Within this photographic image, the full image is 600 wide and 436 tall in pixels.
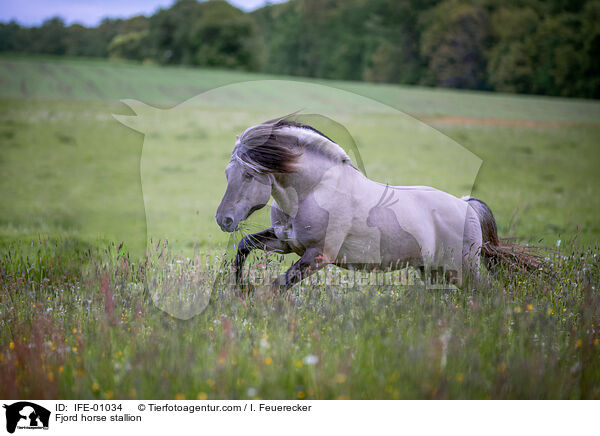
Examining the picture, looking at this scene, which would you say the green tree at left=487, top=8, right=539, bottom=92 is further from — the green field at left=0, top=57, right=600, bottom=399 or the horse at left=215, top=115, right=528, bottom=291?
the horse at left=215, top=115, right=528, bottom=291

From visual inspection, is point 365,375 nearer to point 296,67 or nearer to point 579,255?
point 579,255

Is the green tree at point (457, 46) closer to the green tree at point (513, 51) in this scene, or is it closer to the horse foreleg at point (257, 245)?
the green tree at point (513, 51)

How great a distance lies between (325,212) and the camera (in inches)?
Result: 161

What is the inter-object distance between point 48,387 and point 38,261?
2691 millimetres

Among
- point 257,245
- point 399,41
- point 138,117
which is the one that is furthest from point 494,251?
point 399,41

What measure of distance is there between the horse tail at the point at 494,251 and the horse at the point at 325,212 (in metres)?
Result: 0.36

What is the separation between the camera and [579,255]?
5855mm

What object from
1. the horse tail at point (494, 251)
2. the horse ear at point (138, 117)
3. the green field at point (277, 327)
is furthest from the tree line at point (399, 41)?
the horse tail at point (494, 251)
